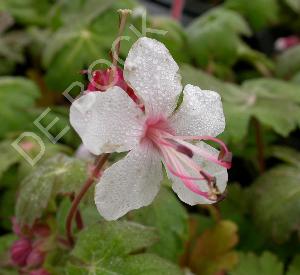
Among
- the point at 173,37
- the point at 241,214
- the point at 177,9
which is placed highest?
the point at 173,37

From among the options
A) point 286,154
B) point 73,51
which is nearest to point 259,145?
point 286,154

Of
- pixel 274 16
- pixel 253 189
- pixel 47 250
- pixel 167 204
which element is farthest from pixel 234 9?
pixel 47 250


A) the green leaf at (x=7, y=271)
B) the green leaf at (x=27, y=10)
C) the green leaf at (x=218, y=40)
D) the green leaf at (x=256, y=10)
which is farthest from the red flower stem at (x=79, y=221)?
the green leaf at (x=256, y=10)

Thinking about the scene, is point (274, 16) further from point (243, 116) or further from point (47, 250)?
point (47, 250)

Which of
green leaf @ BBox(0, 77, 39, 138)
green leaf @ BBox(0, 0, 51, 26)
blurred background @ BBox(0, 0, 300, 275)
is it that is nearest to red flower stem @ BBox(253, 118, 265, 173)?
blurred background @ BBox(0, 0, 300, 275)

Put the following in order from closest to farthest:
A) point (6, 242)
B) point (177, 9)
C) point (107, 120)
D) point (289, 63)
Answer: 1. point (107, 120)
2. point (6, 242)
3. point (289, 63)
4. point (177, 9)

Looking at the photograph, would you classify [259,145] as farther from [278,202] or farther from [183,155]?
[183,155]

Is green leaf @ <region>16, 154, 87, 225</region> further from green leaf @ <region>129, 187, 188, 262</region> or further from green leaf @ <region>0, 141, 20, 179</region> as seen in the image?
green leaf @ <region>0, 141, 20, 179</region>
